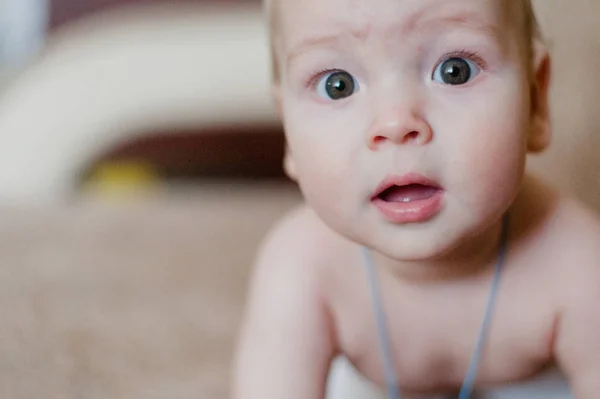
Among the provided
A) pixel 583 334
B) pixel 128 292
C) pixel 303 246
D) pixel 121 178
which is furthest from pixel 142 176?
pixel 583 334

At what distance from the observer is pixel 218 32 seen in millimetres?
1396

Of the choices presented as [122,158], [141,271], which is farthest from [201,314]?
[122,158]

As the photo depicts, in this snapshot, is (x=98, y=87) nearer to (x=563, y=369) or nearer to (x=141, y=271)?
(x=141, y=271)

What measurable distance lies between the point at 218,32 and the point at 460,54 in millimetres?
1014

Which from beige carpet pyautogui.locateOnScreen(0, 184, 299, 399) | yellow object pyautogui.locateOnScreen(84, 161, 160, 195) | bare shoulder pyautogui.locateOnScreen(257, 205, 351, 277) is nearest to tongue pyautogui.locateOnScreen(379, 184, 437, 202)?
bare shoulder pyautogui.locateOnScreen(257, 205, 351, 277)

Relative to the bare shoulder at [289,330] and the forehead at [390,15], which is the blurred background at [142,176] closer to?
the bare shoulder at [289,330]

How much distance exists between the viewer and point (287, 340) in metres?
0.51

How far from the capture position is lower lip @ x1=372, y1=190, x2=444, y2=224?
420 millimetres

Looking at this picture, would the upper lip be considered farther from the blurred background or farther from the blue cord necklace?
the blurred background

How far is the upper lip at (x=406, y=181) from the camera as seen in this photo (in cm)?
41

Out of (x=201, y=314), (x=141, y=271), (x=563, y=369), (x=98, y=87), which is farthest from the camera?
(x=98, y=87)

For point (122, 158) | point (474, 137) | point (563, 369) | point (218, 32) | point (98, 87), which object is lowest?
point (563, 369)

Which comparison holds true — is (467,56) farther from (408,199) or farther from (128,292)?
(128,292)

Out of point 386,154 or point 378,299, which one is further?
point 378,299
